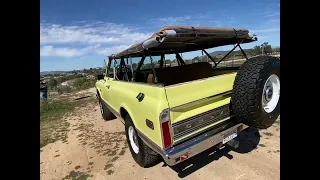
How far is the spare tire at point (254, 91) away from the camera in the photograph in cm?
302

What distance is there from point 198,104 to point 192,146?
0.60m

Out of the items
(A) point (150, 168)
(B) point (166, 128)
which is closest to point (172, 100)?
(B) point (166, 128)

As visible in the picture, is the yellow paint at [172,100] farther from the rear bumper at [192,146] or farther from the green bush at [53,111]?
the green bush at [53,111]

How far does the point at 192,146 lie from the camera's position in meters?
2.88

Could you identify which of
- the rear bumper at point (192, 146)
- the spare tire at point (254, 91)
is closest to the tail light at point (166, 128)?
the rear bumper at point (192, 146)

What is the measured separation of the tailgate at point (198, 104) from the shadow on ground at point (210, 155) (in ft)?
2.52

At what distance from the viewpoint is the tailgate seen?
2871 millimetres

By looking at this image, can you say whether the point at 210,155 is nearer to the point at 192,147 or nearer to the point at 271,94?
the point at 192,147

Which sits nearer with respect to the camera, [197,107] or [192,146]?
[192,146]
